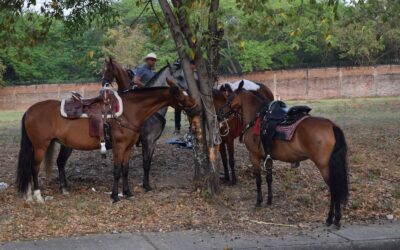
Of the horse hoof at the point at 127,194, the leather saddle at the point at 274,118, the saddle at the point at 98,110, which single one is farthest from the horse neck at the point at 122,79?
the leather saddle at the point at 274,118

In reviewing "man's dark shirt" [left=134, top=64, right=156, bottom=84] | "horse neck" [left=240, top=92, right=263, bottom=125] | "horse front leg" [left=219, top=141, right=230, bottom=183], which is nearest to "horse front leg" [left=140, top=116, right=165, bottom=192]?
"horse front leg" [left=219, top=141, right=230, bottom=183]

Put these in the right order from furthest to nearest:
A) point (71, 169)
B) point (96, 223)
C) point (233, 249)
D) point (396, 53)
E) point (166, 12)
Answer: point (396, 53), point (71, 169), point (166, 12), point (96, 223), point (233, 249)

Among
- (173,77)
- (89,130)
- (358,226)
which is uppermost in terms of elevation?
(173,77)

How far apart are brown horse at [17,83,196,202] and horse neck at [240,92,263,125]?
0.89 metres

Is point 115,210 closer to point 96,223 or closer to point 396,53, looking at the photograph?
point 96,223

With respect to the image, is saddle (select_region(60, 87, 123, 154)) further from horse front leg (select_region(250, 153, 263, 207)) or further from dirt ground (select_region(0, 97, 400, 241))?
horse front leg (select_region(250, 153, 263, 207))

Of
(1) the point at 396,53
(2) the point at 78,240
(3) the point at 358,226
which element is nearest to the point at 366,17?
(3) the point at 358,226

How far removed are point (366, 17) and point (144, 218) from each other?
7.44 metres

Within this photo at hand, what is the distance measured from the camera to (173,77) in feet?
36.4

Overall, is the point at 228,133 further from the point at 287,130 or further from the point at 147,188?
the point at 287,130

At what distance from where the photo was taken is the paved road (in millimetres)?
7188

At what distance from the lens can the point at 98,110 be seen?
31.8 ft

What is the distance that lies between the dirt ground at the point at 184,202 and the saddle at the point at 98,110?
44.9 inches

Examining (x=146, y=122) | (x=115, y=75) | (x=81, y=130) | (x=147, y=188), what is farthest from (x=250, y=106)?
(x=115, y=75)
